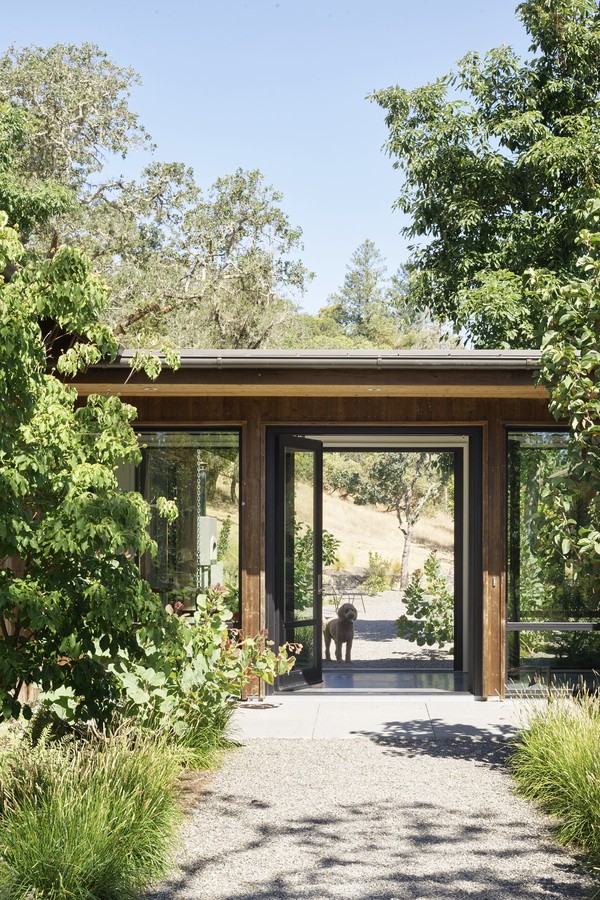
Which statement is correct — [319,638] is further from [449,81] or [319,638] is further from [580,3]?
[580,3]

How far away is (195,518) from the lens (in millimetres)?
9164

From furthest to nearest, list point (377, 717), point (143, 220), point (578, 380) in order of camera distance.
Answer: point (143, 220)
point (377, 717)
point (578, 380)

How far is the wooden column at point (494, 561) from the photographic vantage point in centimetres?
867

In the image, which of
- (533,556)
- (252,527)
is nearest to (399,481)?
(533,556)

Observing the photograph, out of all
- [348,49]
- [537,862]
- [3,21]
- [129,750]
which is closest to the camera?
[537,862]

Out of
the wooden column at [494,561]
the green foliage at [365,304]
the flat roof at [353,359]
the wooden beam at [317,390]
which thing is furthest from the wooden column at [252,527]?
the green foliage at [365,304]

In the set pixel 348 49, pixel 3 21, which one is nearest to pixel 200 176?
pixel 3 21

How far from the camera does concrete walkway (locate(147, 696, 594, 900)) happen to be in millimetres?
4195

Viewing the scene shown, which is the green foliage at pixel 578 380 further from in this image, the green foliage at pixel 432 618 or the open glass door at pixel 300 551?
the green foliage at pixel 432 618

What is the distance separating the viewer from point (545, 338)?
578 cm

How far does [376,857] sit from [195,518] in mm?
4998

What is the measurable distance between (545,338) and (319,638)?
469 centimetres

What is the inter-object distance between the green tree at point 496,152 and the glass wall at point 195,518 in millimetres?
6075

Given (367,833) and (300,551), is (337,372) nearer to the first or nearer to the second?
(300,551)
